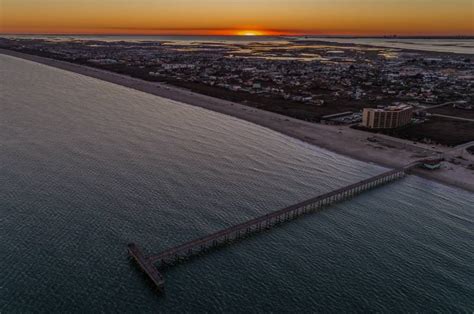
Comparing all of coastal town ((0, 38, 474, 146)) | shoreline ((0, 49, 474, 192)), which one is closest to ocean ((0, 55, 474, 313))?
shoreline ((0, 49, 474, 192))

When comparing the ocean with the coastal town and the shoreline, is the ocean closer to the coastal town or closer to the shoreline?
the shoreline

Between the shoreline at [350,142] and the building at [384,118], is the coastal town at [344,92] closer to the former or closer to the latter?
the building at [384,118]

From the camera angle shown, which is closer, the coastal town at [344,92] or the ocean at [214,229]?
the ocean at [214,229]

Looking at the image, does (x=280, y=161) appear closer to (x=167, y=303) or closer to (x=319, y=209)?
(x=319, y=209)

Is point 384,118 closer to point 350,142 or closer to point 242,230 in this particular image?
point 350,142

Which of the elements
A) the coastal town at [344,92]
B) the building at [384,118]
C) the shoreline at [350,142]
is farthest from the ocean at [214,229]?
the coastal town at [344,92]

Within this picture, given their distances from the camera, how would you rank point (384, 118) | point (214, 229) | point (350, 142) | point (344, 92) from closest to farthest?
point (214, 229)
point (350, 142)
point (384, 118)
point (344, 92)

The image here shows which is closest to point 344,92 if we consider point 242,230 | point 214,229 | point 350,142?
point 350,142

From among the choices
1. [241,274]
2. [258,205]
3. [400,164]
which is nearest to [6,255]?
[241,274]
